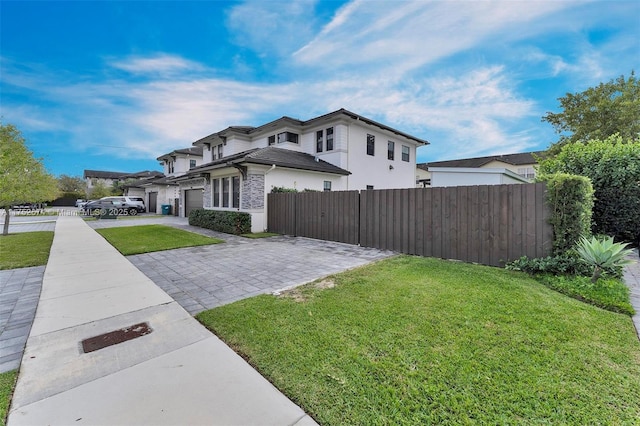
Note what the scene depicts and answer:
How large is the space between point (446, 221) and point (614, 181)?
463cm

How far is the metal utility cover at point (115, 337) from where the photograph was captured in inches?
106

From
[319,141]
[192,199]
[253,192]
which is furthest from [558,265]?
[192,199]

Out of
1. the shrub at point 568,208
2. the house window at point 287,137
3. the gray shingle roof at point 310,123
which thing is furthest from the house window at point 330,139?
the shrub at point 568,208

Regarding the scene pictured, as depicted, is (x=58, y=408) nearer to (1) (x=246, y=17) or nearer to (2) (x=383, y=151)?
(1) (x=246, y=17)

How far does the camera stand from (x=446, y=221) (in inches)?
258

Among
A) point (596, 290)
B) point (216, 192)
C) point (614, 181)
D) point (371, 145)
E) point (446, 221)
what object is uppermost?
point (371, 145)

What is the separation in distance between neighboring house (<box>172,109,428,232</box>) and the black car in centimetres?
653

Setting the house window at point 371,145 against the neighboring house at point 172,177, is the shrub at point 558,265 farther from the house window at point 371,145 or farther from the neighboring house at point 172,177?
the neighboring house at point 172,177

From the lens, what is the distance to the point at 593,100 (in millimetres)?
17078

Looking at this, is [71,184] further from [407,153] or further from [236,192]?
[407,153]

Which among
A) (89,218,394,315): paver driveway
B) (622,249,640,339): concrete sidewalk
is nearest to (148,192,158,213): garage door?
(89,218,394,315): paver driveway

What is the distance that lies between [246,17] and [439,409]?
11540mm

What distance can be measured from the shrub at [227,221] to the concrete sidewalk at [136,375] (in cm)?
753

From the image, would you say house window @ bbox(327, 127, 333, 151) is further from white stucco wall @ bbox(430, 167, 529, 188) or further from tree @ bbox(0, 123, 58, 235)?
tree @ bbox(0, 123, 58, 235)
